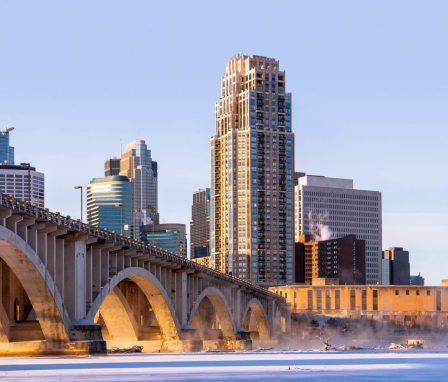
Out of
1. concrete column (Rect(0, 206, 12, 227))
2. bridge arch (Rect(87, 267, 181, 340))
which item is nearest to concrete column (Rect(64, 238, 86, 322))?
bridge arch (Rect(87, 267, 181, 340))

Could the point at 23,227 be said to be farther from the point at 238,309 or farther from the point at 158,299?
the point at 238,309

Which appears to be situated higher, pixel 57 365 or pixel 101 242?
pixel 101 242

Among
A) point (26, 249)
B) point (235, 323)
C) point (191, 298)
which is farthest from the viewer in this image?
point (235, 323)

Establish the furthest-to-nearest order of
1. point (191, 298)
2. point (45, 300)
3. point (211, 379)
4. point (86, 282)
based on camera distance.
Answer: point (191, 298) < point (86, 282) < point (45, 300) < point (211, 379)

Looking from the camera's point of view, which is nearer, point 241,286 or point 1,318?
point 1,318

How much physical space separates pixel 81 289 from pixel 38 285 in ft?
23.8

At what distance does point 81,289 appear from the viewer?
8962 centimetres

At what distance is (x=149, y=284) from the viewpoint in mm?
116938

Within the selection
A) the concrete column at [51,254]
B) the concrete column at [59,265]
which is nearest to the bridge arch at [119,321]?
the concrete column at [59,265]

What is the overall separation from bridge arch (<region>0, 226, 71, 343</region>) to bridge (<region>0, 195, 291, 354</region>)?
3.0 inches

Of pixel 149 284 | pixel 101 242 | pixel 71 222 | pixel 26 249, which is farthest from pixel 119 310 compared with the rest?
pixel 26 249

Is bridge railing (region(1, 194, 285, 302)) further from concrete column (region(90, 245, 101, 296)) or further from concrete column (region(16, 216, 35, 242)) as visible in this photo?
concrete column (region(90, 245, 101, 296))

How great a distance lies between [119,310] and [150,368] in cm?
5111

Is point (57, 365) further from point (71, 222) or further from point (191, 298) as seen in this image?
point (191, 298)
